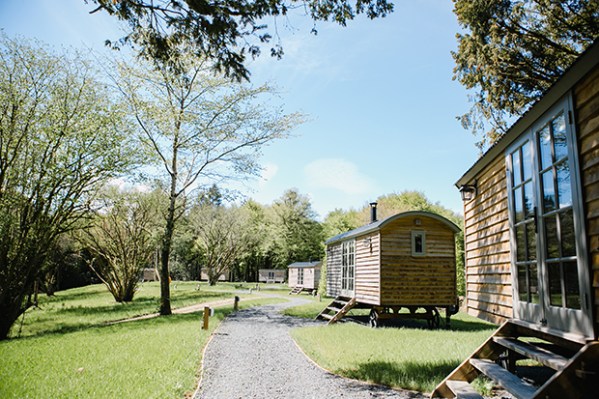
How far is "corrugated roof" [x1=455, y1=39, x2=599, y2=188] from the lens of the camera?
3.57 meters

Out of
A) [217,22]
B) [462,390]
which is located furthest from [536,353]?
[217,22]

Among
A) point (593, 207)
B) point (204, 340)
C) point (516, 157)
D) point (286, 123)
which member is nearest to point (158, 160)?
point (286, 123)

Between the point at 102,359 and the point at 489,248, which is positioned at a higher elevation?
the point at 489,248

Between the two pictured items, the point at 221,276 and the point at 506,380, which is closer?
the point at 506,380

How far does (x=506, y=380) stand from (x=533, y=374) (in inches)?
136

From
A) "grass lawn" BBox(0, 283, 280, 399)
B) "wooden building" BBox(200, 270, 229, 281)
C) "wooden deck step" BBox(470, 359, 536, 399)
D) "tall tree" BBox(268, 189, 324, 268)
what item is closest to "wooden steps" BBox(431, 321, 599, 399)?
"wooden deck step" BBox(470, 359, 536, 399)

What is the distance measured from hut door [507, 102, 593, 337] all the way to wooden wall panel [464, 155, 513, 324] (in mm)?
377

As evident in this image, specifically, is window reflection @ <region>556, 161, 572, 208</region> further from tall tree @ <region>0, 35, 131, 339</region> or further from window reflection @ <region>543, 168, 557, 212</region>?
tall tree @ <region>0, 35, 131, 339</region>

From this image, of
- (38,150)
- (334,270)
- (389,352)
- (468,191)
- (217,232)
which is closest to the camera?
(468,191)

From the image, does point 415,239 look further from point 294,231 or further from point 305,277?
point 294,231

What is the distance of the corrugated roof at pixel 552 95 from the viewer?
3574mm

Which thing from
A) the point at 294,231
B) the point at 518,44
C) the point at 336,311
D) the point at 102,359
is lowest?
the point at 102,359

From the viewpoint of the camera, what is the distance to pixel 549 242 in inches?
171

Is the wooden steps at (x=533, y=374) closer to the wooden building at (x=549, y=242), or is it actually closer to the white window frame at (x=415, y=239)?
Answer: the wooden building at (x=549, y=242)
